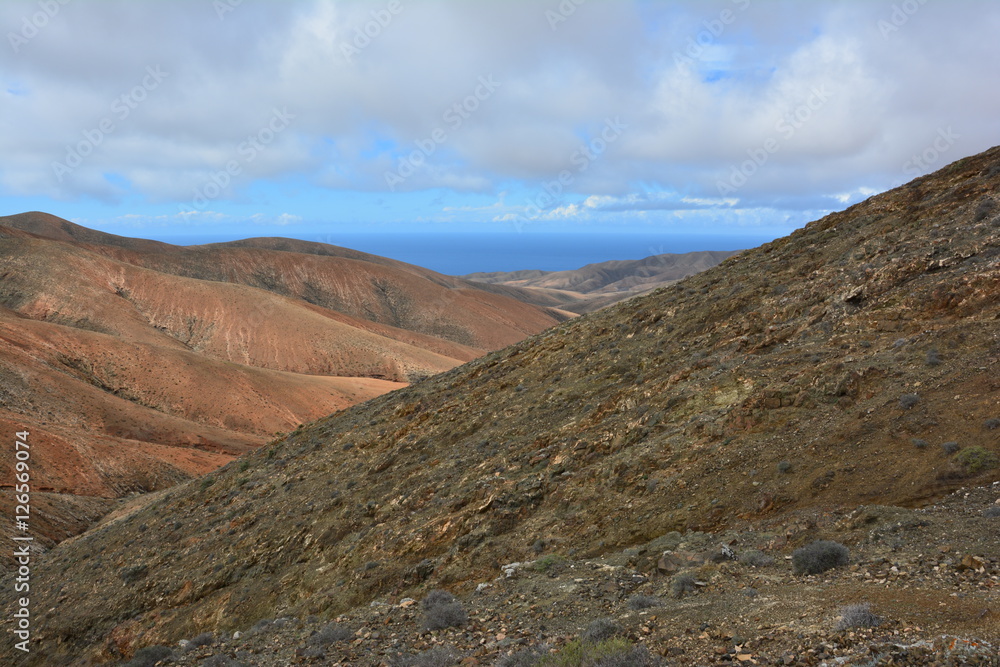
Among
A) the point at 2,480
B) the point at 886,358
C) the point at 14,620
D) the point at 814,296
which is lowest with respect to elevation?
the point at 14,620

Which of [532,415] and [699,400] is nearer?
[699,400]

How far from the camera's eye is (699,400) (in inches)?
512

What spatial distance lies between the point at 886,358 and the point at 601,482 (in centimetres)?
603

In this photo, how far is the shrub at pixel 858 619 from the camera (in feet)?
18.0

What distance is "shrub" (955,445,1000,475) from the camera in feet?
26.4

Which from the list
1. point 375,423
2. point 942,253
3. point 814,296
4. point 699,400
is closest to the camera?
point 699,400

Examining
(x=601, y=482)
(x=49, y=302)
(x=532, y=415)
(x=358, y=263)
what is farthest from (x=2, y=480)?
(x=358, y=263)

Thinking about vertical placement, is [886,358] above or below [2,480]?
above

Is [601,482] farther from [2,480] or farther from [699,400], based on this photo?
[2,480]

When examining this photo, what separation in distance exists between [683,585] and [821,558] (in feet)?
5.57

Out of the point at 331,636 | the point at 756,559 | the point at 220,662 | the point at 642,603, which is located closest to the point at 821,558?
the point at 756,559

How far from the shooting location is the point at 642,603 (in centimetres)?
741

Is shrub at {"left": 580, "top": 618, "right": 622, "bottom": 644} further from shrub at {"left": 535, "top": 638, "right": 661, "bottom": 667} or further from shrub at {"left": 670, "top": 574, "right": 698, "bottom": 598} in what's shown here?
shrub at {"left": 670, "top": 574, "right": 698, "bottom": 598}

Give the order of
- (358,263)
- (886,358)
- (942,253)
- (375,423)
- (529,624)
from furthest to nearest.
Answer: (358,263), (375,423), (942,253), (886,358), (529,624)
